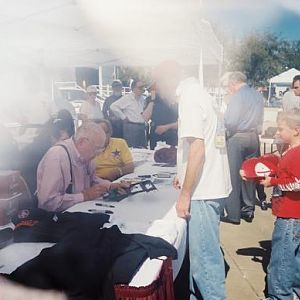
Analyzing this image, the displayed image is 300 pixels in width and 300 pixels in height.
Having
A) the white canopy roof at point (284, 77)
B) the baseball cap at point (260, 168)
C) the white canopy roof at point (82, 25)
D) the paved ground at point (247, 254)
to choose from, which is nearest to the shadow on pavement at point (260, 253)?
the paved ground at point (247, 254)

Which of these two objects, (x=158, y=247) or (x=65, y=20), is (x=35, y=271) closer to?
(x=158, y=247)

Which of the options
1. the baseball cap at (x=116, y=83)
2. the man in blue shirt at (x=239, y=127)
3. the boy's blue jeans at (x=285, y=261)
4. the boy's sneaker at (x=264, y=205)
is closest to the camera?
the boy's blue jeans at (x=285, y=261)

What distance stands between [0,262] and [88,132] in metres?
0.78

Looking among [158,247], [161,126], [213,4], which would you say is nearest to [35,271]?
[158,247]

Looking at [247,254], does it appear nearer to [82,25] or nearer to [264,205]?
[264,205]

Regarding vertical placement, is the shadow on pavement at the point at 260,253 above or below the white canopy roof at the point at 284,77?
below

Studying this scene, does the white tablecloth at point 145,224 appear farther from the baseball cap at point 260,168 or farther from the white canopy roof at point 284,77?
the white canopy roof at point 284,77

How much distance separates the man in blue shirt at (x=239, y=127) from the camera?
8.74 feet

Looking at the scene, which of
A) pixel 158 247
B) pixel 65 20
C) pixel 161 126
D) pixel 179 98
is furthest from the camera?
pixel 161 126

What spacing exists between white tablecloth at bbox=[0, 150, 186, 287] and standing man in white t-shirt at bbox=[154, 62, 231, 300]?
61mm

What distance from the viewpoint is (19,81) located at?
0.89m

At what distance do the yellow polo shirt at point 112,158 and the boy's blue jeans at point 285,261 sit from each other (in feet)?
3.50

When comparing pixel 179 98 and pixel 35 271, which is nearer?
pixel 35 271

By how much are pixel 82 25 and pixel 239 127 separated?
1789 millimetres
